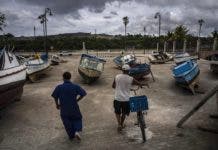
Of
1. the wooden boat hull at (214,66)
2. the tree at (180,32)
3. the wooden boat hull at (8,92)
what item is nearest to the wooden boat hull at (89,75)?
the wooden boat hull at (8,92)

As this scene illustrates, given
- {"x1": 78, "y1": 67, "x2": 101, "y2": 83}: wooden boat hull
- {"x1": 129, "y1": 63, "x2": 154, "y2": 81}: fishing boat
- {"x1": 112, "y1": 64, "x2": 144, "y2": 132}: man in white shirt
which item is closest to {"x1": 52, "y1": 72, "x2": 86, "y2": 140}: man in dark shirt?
{"x1": 112, "y1": 64, "x2": 144, "y2": 132}: man in white shirt

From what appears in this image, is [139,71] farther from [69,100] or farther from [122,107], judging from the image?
[69,100]

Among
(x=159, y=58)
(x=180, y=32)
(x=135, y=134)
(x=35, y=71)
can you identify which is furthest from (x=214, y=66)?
(x=180, y=32)

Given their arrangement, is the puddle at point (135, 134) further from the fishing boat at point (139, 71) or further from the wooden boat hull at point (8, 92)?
the fishing boat at point (139, 71)

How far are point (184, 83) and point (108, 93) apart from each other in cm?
361

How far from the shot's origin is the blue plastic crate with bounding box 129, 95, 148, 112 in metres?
6.81

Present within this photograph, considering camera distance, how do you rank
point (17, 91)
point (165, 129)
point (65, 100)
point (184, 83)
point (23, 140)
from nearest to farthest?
1. point (65, 100)
2. point (23, 140)
3. point (165, 129)
4. point (17, 91)
5. point (184, 83)

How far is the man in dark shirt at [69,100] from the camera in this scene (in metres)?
6.75

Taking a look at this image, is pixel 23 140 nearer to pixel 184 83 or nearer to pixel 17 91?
pixel 17 91

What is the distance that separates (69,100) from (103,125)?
84.9 inches

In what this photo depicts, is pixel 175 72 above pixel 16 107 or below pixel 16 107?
above

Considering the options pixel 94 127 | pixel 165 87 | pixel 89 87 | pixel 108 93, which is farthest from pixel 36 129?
→ pixel 165 87

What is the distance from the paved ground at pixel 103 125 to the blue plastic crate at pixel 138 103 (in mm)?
857

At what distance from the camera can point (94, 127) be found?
27.6 ft
